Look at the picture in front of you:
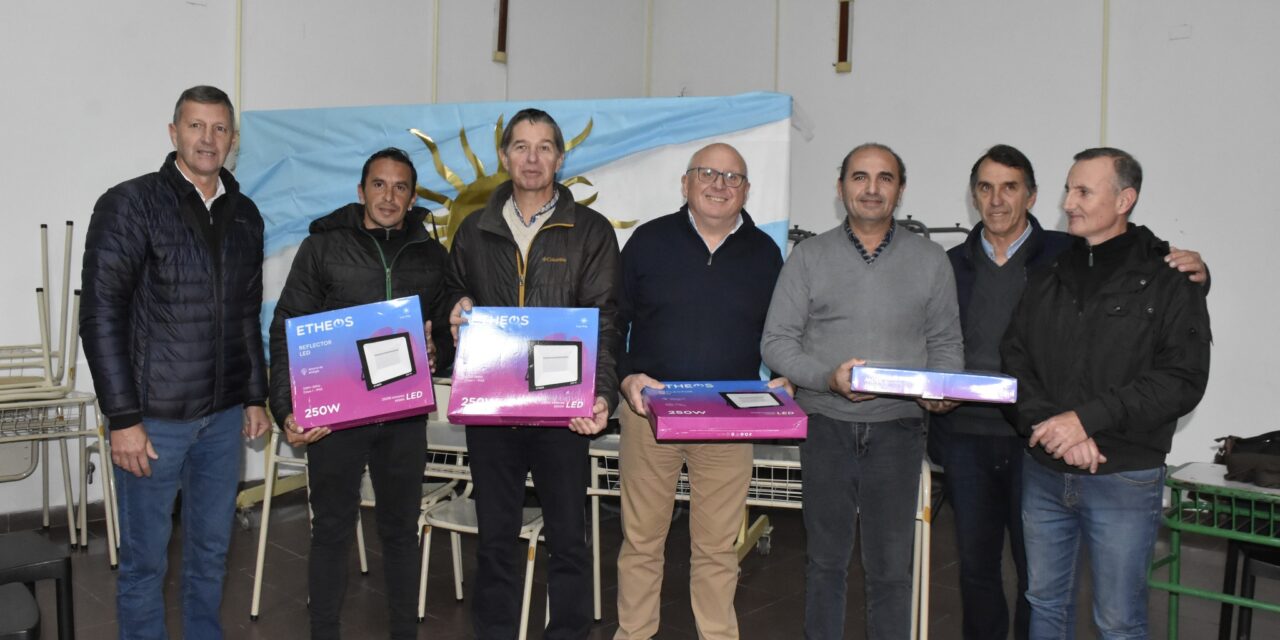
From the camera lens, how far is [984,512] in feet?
8.57

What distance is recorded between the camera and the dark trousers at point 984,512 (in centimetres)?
257

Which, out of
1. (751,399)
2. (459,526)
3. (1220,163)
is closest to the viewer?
(751,399)

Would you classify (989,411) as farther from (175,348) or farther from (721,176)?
(175,348)

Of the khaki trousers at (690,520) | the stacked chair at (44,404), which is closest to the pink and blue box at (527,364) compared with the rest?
the khaki trousers at (690,520)

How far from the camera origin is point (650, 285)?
2.61m

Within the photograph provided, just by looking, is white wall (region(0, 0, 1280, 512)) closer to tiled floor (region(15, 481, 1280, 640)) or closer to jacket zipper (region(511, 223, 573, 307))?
tiled floor (region(15, 481, 1280, 640))

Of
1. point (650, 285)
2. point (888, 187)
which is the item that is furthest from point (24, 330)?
point (888, 187)

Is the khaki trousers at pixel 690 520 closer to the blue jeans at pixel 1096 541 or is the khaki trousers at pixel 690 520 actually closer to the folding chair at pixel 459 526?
the folding chair at pixel 459 526

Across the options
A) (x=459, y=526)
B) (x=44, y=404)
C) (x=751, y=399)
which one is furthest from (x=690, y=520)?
(x=44, y=404)

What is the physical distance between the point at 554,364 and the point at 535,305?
210mm

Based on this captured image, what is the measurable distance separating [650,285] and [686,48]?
509 centimetres

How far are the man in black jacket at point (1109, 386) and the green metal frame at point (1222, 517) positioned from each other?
366 mm

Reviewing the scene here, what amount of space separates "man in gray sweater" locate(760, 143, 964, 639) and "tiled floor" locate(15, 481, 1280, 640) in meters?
0.86

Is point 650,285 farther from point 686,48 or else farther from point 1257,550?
point 686,48
